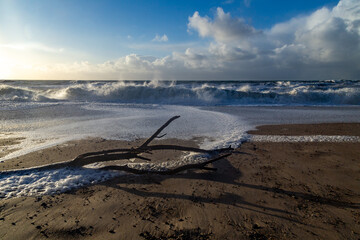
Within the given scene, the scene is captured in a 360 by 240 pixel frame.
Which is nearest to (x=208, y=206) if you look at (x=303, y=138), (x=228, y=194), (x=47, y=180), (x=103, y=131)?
(x=228, y=194)

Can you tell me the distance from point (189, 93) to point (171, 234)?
22.1 meters

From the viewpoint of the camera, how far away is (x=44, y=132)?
7.27 meters

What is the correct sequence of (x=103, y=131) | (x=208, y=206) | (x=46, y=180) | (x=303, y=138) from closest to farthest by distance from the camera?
1. (x=208, y=206)
2. (x=46, y=180)
3. (x=303, y=138)
4. (x=103, y=131)

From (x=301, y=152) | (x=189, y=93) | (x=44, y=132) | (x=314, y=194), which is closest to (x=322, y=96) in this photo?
(x=189, y=93)

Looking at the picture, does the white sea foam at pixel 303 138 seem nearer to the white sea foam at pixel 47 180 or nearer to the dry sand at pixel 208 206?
the dry sand at pixel 208 206

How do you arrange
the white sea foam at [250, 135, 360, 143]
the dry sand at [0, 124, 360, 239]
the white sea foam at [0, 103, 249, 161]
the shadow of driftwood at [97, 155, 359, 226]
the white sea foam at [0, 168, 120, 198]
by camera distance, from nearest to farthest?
the dry sand at [0, 124, 360, 239] < the shadow of driftwood at [97, 155, 359, 226] < the white sea foam at [0, 168, 120, 198] < the white sea foam at [0, 103, 249, 161] < the white sea foam at [250, 135, 360, 143]

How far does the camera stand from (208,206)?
2881mm

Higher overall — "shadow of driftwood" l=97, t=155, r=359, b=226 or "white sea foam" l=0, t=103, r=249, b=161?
"white sea foam" l=0, t=103, r=249, b=161

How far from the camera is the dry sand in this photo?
2357 millimetres

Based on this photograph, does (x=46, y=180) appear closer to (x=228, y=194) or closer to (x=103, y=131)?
(x=228, y=194)

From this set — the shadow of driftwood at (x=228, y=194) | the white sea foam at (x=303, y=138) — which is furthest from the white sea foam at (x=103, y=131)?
the shadow of driftwood at (x=228, y=194)

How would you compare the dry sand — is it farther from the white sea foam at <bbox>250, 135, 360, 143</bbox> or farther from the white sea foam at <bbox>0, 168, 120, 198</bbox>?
the white sea foam at <bbox>250, 135, 360, 143</bbox>

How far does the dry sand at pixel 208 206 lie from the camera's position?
2357mm

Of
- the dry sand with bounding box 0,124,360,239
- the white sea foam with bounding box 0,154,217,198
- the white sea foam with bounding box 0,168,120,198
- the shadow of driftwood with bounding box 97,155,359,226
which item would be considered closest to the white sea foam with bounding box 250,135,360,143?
the dry sand with bounding box 0,124,360,239
